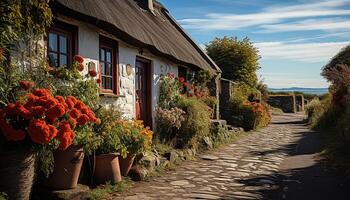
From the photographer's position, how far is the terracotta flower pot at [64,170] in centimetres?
571

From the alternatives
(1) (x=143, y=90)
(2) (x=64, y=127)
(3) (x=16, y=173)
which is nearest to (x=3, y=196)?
(3) (x=16, y=173)

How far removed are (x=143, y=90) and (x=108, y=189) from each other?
15.6 feet

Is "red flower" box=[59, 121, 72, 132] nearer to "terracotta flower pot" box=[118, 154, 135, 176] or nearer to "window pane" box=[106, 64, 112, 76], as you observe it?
"terracotta flower pot" box=[118, 154, 135, 176]

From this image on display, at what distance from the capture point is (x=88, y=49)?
25.7 ft

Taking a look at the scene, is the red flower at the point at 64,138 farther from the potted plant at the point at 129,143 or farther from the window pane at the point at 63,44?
the window pane at the point at 63,44

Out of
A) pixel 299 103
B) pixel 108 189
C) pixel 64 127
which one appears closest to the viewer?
pixel 64 127

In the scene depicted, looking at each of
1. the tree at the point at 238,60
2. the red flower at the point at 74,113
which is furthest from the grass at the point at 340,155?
the tree at the point at 238,60

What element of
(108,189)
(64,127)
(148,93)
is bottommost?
(108,189)

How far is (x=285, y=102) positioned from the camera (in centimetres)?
3525

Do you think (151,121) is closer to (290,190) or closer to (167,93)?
(167,93)

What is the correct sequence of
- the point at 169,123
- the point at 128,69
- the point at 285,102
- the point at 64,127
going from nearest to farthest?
the point at 64,127
the point at 128,69
the point at 169,123
the point at 285,102

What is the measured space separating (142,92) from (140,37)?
7.50ft

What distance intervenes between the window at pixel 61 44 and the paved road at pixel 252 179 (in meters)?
2.39

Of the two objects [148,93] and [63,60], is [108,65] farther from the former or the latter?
[148,93]
